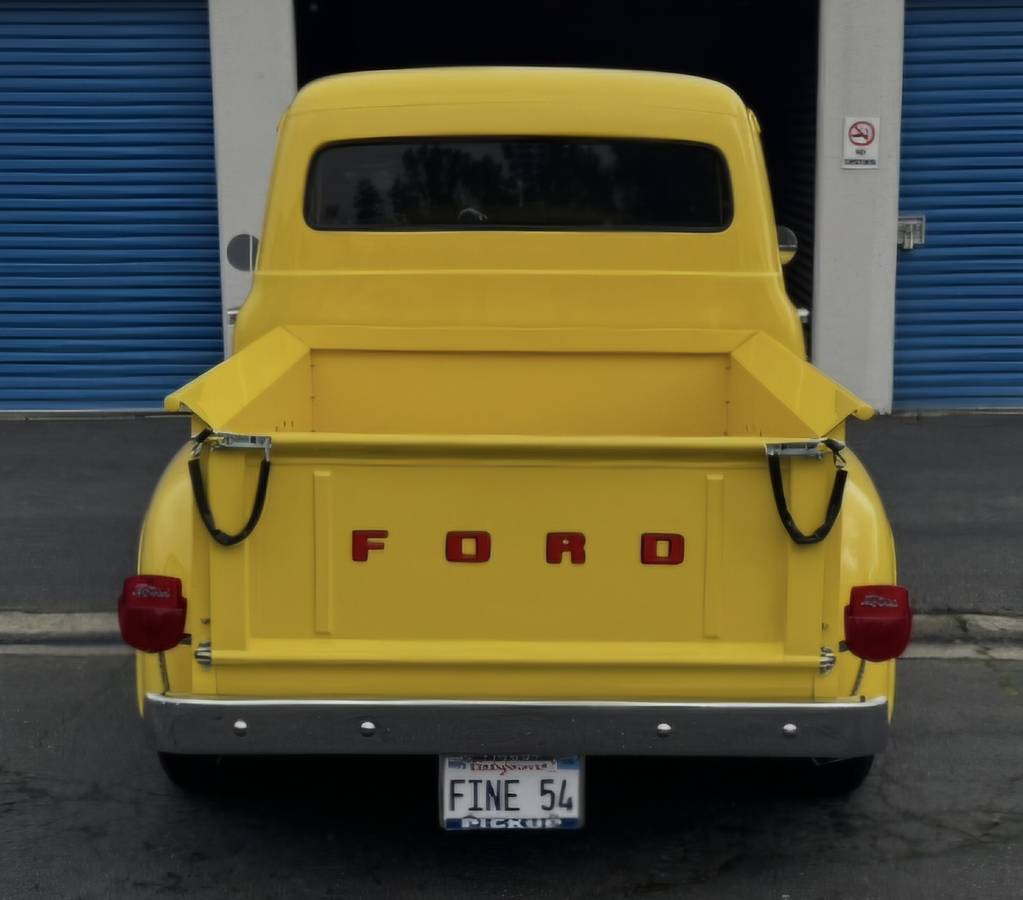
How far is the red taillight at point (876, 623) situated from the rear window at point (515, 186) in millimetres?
2006

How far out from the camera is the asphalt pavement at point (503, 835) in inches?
183

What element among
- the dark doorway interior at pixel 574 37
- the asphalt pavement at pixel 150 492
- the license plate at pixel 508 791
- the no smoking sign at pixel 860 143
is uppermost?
the dark doorway interior at pixel 574 37

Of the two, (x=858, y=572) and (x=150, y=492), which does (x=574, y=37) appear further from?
(x=858, y=572)

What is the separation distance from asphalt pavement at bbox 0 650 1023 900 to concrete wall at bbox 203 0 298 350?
5.94m

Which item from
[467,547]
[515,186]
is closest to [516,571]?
[467,547]

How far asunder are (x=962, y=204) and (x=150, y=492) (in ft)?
20.5

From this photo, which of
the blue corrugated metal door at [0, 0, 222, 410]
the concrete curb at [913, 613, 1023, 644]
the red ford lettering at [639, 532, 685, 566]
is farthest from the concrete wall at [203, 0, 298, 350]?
the red ford lettering at [639, 532, 685, 566]

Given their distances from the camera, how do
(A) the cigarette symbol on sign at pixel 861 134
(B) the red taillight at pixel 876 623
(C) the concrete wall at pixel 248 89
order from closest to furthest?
(B) the red taillight at pixel 876 623, (C) the concrete wall at pixel 248 89, (A) the cigarette symbol on sign at pixel 861 134

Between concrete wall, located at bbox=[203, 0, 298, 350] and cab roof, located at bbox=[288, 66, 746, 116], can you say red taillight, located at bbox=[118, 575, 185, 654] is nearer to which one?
cab roof, located at bbox=[288, 66, 746, 116]

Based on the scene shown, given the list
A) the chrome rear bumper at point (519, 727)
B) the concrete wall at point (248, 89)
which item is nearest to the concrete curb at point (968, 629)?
the chrome rear bumper at point (519, 727)

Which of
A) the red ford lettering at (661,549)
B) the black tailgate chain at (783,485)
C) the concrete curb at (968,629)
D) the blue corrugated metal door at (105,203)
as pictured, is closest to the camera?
the black tailgate chain at (783,485)

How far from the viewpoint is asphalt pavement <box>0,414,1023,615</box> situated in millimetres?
7582

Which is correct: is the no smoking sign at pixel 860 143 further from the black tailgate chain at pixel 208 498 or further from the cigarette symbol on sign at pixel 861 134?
the black tailgate chain at pixel 208 498

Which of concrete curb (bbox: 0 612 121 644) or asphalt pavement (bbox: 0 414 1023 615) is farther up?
asphalt pavement (bbox: 0 414 1023 615)
